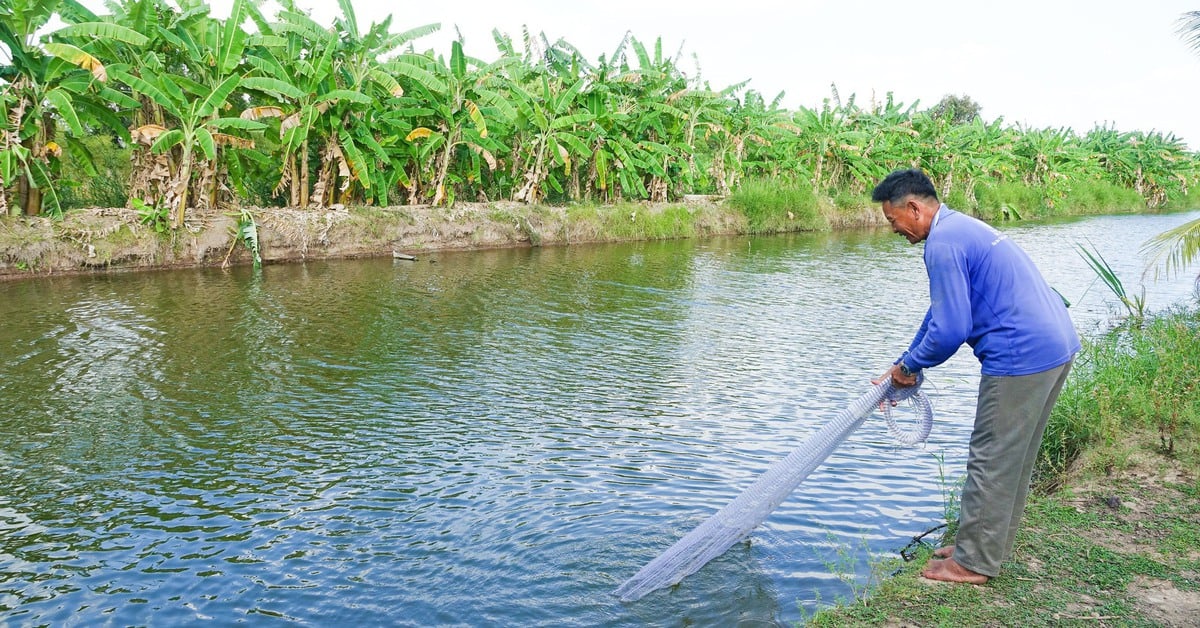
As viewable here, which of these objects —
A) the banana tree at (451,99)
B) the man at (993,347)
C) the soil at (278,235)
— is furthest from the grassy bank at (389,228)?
the man at (993,347)

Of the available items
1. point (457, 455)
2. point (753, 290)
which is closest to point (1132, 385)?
point (457, 455)

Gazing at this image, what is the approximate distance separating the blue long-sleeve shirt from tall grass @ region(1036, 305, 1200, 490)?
2.28 meters

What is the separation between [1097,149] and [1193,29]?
48.6 m

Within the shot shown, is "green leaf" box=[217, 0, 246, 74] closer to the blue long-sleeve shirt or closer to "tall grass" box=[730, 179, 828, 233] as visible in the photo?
the blue long-sleeve shirt

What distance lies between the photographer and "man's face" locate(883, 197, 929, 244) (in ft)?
14.2

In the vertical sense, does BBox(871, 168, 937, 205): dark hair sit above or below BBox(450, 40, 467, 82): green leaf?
below

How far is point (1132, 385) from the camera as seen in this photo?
284 inches

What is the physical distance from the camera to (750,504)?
475cm

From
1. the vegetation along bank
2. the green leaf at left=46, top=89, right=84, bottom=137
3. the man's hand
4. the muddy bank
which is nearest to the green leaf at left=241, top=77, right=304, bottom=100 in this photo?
the vegetation along bank

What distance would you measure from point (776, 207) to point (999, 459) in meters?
26.8

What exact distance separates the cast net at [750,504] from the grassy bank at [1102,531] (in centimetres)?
73

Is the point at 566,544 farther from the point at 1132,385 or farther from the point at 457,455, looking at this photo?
the point at 1132,385

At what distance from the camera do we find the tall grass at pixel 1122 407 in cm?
625

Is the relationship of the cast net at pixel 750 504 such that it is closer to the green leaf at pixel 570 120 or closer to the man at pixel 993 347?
the man at pixel 993 347
